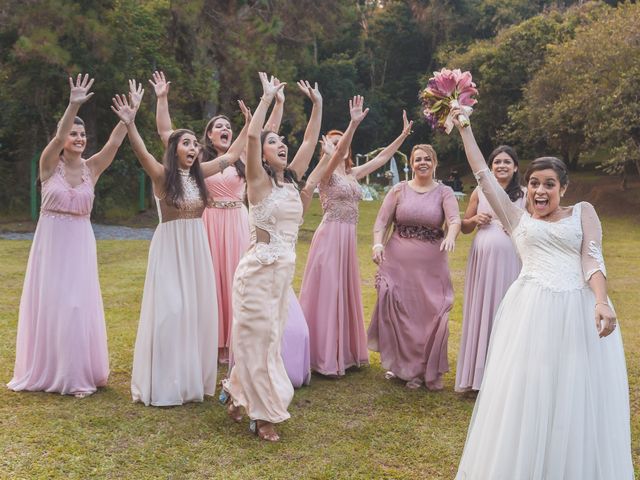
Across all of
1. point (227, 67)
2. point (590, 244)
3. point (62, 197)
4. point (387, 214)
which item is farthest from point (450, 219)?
point (227, 67)

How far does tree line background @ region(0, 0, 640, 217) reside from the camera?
60.4 feet

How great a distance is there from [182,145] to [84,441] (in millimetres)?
2376

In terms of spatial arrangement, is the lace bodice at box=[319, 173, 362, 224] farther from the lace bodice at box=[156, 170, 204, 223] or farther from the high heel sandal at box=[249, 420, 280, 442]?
the high heel sandal at box=[249, 420, 280, 442]

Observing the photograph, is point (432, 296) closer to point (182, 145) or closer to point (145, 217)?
point (182, 145)

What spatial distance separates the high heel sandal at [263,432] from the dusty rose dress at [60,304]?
1.63 meters

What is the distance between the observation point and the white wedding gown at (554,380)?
3600 millimetres

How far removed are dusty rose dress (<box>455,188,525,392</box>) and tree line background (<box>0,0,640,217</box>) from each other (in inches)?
555

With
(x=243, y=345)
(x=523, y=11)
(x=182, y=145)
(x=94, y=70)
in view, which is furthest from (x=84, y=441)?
(x=523, y=11)

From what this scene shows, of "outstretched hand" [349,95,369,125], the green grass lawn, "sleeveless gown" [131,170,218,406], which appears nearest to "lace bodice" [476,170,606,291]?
the green grass lawn

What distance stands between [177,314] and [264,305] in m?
0.98

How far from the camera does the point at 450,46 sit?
4147cm

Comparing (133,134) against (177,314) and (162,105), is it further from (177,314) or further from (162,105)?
(177,314)

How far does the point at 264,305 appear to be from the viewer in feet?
15.9

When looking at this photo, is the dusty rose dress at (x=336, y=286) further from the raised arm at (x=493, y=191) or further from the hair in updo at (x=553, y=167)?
the hair in updo at (x=553, y=167)
